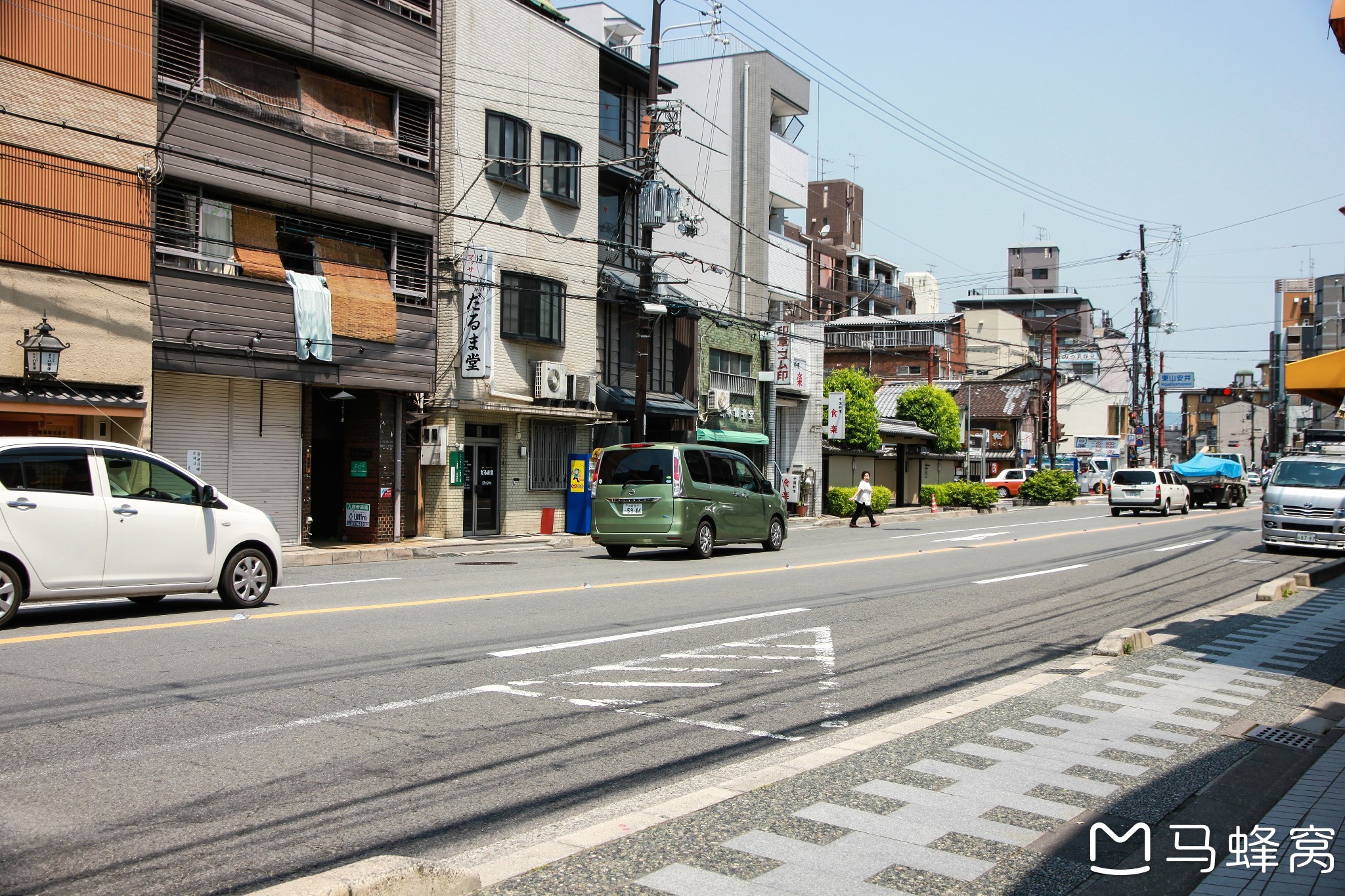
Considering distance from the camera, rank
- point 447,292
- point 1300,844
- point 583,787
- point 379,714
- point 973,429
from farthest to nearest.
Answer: point 973,429
point 447,292
point 379,714
point 583,787
point 1300,844

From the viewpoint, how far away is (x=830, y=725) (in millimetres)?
7379

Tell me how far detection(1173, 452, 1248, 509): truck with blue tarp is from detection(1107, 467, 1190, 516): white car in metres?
5.57

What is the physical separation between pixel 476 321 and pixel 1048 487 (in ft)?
117

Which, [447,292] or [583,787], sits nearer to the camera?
[583,787]

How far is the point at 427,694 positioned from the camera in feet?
25.7

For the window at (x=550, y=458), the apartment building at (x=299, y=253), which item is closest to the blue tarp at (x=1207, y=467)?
the window at (x=550, y=458)

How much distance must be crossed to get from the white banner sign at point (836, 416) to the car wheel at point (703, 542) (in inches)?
878

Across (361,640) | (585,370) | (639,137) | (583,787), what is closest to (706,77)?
(639,137)

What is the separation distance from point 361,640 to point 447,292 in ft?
55.6

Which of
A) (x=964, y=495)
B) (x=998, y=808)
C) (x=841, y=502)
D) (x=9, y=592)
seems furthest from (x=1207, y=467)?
(x=9, y=592)

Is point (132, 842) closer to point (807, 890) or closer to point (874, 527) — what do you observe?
point (807, 890)

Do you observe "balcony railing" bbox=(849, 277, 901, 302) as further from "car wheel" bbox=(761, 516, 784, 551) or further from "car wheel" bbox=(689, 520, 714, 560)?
"car wheel" bbox=(689, 520, 714, 560)

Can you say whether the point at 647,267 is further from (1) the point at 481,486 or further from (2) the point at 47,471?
(2) the point at 47,471

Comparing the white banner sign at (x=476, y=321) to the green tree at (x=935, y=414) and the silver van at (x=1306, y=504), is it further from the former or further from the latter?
the green tree at (x=935, y=414)
